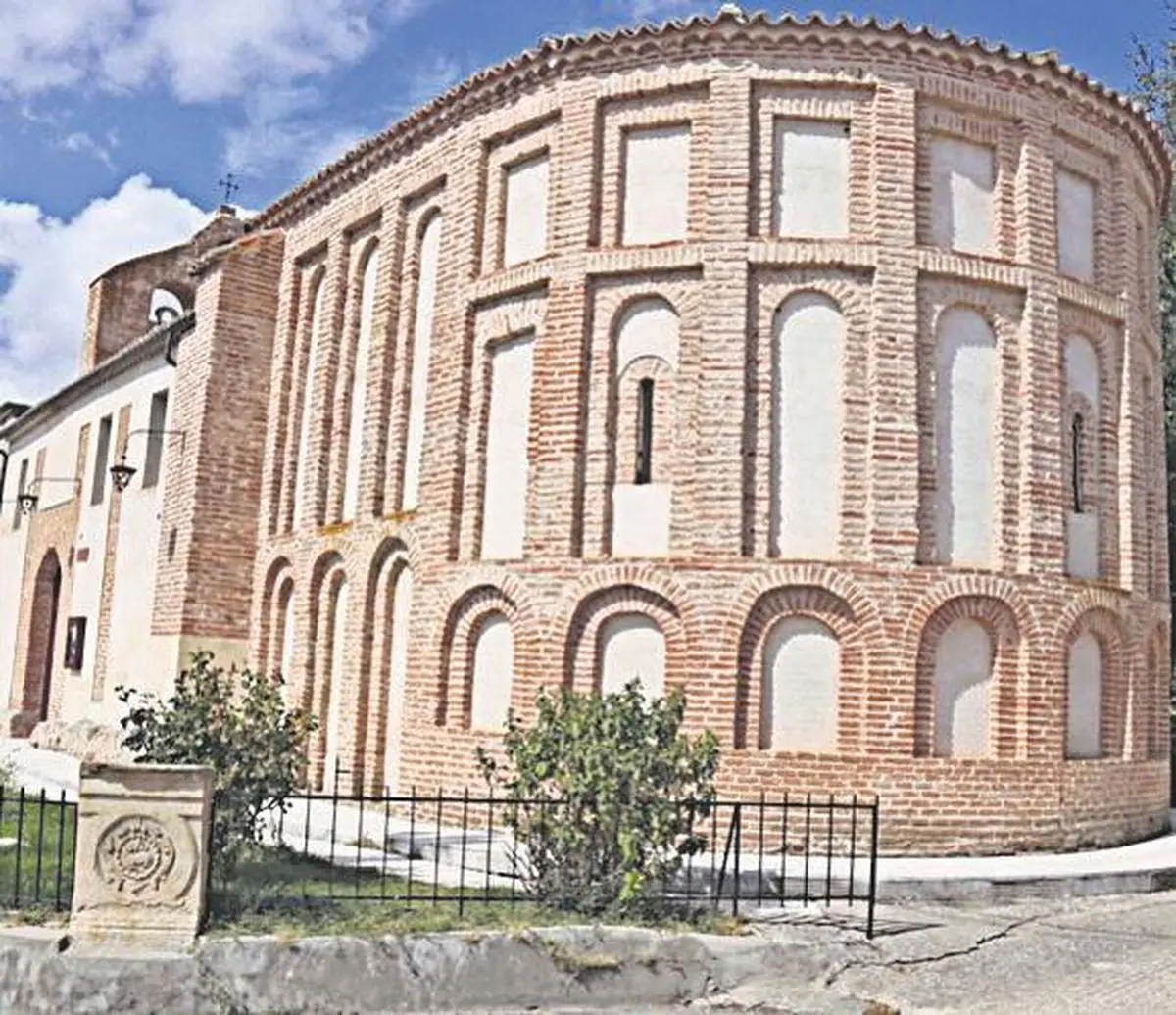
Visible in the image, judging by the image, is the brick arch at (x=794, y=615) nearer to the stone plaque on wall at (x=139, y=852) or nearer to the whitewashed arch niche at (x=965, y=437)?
the whitewashed arch niche at (x=965, y=437)

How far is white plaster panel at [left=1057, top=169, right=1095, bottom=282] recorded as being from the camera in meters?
13.2

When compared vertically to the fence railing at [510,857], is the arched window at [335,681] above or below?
above

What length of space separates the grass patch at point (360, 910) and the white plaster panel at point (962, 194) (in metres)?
7.46

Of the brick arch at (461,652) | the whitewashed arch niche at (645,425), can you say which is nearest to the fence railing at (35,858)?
the brick arch at (461,652)

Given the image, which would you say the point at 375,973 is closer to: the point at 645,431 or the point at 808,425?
the point at 645,431

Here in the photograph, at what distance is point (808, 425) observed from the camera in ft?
39.3

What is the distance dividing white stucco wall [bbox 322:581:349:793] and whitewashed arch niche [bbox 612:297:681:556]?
4.39 metres

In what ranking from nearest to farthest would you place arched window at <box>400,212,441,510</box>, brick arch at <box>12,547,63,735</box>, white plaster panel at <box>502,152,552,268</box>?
white plaster panel at <box>502,152,552,268</box> < arched window at <box>400,212,441,510</box> < brick arch at <box>12,547,63,735</box>

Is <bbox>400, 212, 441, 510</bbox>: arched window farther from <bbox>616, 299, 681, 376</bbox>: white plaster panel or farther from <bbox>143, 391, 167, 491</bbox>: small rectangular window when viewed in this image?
<bbox>143, 391, 167, 491</bbox>: small rectangular window

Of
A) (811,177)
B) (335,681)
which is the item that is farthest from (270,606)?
(811,177)

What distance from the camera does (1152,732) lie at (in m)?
13.7

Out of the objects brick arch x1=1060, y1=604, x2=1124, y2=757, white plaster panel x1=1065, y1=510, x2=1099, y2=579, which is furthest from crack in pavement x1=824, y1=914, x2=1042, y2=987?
white plaster panel x1=1065, y1=510, x2=1099, y2=579

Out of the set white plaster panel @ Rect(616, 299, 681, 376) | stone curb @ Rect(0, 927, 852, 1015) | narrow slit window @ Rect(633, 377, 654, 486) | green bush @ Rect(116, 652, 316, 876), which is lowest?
stone curb @ Rect(0, 927, 852, 1015)

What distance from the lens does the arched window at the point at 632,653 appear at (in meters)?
11.8
